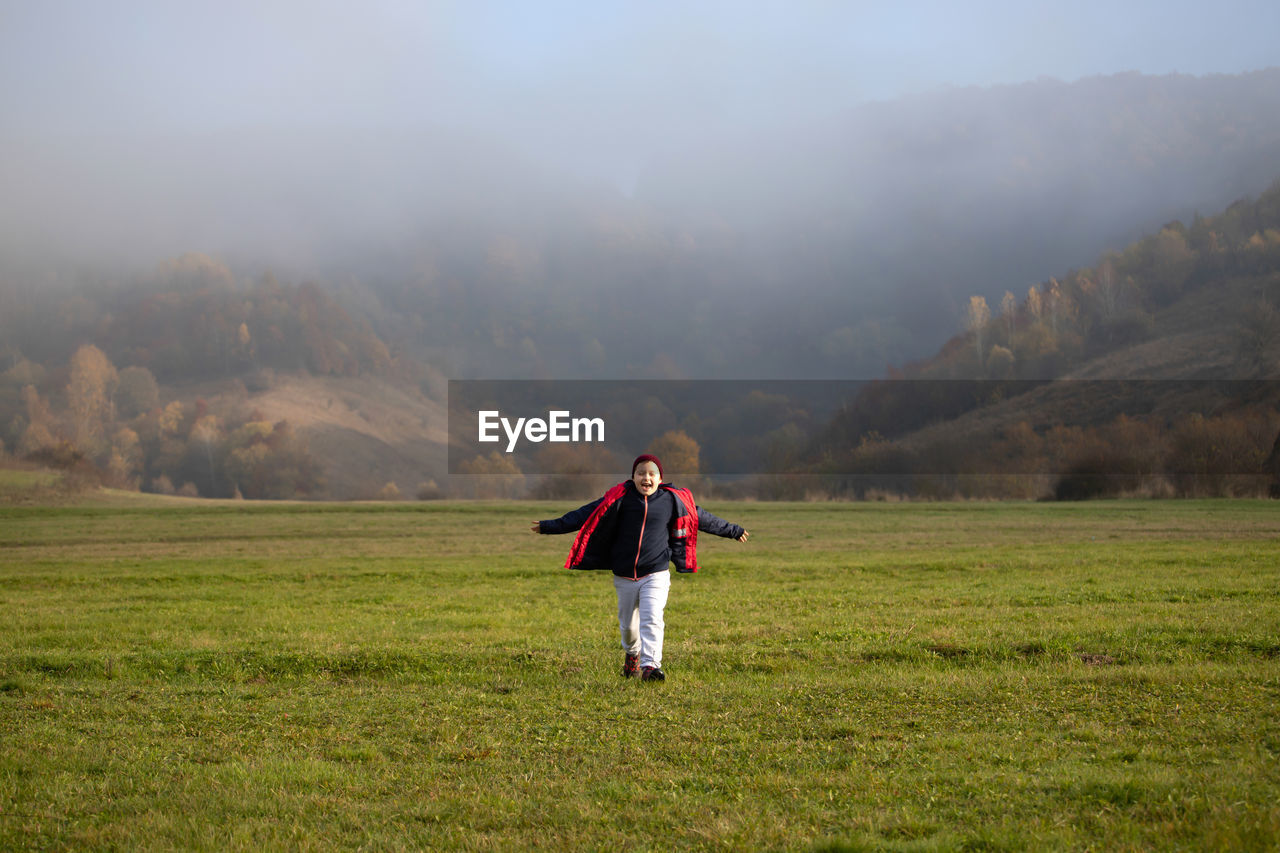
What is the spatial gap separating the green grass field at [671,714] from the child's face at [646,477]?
2.19 meters

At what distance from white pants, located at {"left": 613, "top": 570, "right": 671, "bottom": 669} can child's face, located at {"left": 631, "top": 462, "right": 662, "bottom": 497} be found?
94 cm

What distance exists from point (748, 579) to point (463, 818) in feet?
58.5

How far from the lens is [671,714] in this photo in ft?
31.1

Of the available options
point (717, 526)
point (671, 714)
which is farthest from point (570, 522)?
point (671, 714)

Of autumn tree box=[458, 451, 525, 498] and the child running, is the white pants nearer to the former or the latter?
the child running

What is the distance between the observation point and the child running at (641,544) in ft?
36.4

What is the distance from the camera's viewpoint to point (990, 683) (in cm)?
1062

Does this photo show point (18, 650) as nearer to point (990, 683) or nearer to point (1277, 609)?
point (990, 683)

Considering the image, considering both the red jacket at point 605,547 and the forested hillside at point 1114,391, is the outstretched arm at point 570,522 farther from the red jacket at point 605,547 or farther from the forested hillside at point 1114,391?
the forested hillside at point 1114,391

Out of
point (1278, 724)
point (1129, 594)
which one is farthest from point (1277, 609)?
point (1278, 724)

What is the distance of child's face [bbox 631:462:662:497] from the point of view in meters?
11.1

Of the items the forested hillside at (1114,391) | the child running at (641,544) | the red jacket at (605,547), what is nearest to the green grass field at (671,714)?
the child running at (641,544)

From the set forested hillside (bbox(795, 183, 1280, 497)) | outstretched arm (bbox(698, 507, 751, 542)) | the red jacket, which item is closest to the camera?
the red jacket

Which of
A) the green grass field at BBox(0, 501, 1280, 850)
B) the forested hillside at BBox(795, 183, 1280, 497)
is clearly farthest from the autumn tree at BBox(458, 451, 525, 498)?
the green grass field at BBox(0, 501, 1280, 850)
